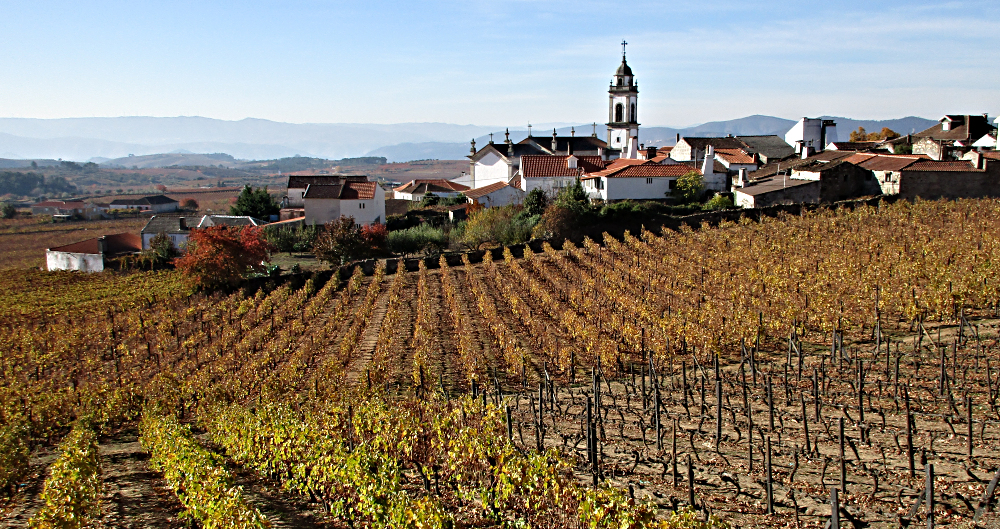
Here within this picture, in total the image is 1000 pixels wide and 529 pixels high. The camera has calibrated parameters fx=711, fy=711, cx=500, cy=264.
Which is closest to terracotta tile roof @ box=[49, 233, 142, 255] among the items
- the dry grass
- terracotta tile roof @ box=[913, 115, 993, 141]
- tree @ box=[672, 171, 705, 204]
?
the dry grass

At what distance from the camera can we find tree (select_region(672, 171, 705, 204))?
43.8m

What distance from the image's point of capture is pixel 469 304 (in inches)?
965

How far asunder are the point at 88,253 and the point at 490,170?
108ft

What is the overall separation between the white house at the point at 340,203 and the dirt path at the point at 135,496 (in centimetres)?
3608

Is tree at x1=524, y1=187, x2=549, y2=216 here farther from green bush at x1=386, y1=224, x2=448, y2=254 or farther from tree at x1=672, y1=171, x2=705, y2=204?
tree at x1=672, y1=171, x2=705, y2=204

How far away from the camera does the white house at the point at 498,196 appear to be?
174ft

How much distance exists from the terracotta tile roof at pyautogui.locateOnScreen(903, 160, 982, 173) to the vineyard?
5.75m

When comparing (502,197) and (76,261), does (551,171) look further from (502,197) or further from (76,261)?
(76,261)

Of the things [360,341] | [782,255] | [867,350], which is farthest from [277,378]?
[782,255]

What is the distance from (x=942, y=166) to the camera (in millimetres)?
36781

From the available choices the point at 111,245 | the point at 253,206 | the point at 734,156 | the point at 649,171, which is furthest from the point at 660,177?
the point at 111,245

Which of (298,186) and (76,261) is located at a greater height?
(298,186)

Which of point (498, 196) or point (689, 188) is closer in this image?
point (689, 188)

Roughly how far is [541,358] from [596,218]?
69.8 ft
